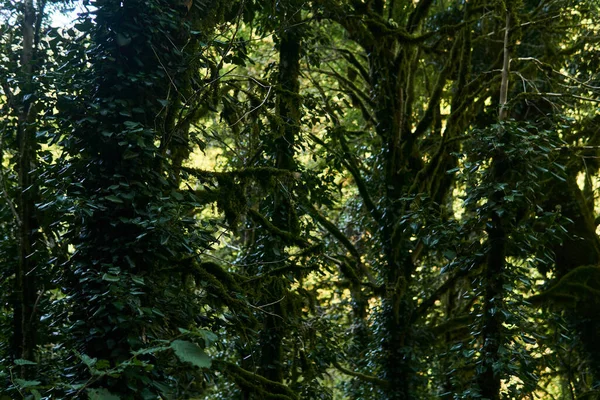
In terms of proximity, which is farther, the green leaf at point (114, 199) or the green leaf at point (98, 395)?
the green leaf at point (114, 199)

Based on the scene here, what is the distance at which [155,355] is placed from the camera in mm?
3650

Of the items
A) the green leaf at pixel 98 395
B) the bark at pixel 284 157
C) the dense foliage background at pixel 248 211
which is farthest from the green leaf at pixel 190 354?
the bark at pixel 284 157

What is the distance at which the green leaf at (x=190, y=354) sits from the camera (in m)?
2.30

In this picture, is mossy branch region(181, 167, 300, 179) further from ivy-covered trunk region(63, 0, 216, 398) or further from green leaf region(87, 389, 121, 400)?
green leaf region(87, 389, 121, 400)

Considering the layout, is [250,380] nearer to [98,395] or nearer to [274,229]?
[274,229]

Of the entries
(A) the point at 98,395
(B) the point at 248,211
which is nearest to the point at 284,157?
(B) the point at 248,211

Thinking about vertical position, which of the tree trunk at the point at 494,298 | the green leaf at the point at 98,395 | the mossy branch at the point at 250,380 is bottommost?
the green leaf at the point at 98,395

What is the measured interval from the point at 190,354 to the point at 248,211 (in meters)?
2.81

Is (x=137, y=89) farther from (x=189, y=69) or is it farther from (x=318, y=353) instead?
(x=318, y=353)

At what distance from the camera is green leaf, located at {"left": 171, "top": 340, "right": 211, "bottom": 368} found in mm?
2305

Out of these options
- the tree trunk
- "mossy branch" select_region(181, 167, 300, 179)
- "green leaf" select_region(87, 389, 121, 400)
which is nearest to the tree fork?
"mossy branch" select_region(181, 167, 300, 179)

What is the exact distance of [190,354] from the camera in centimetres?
236

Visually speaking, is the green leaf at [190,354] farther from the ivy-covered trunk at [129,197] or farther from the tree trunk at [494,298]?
the tree trunk at [494,298]

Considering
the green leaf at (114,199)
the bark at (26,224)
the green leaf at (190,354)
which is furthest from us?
the bark at (26,224)
